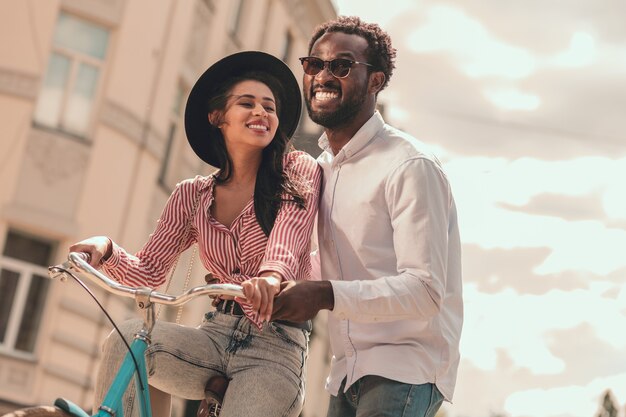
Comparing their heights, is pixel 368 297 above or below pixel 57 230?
below

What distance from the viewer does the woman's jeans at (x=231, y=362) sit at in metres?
3.66

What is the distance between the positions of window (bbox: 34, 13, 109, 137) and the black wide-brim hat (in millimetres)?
11385

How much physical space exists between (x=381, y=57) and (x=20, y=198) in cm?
1124

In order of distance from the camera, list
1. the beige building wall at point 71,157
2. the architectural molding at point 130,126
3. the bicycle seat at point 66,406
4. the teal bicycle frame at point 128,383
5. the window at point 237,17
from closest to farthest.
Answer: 1. the bicycle seat at point 66,406
2. the teal bicycle frame at point 128,383
3. the beige building wall at point 71,157
4. the architectural molding at point 130,126
5. the window at point 237,17

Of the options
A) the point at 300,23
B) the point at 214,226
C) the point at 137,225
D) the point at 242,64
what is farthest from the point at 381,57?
the point at 300,23

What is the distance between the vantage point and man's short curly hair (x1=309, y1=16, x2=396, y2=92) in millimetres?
4270

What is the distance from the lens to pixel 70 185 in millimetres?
15398

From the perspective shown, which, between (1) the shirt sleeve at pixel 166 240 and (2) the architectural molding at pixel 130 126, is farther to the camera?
(2) the architectural molding at pixel 130 126

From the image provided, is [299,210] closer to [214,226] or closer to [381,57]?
[214,226]

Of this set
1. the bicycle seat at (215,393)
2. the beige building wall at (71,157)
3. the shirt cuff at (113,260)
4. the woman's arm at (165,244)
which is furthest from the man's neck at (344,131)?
the beige building wall at (71,157)

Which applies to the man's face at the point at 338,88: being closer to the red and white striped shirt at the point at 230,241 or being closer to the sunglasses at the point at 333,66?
the sunglasses at the point at 333,66

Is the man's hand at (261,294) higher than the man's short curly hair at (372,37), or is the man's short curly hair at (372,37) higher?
the man's short curly hair at (372,37)

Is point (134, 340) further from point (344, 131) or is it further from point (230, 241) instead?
point (344, 131)

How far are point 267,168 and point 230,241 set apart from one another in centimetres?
29
